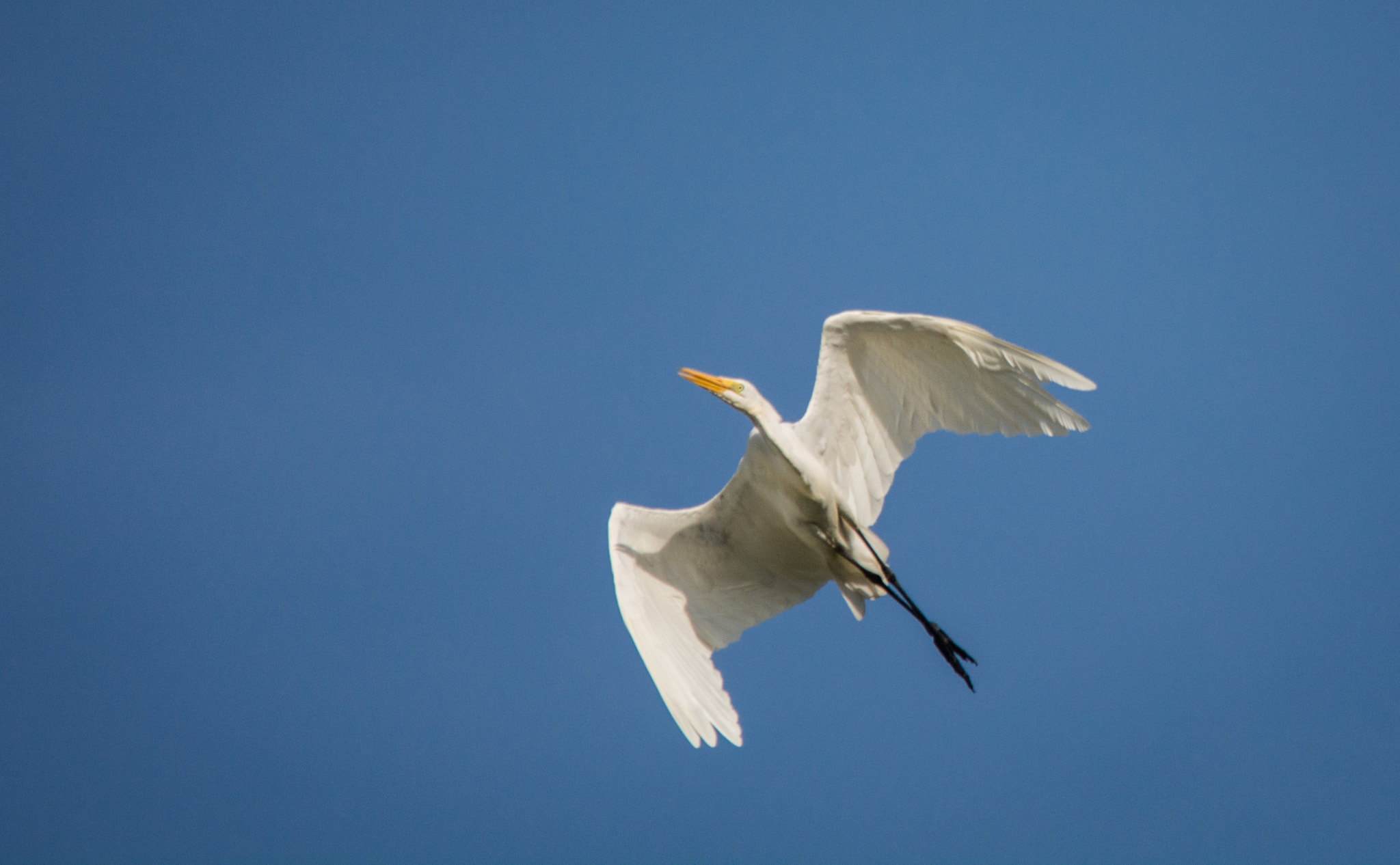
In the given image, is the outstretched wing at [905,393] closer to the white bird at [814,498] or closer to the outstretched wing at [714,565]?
the white bird at [814,498]

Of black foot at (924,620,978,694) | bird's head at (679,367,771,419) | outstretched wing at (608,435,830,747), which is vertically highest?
bird's head at (679,367,771,419)

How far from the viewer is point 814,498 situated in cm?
797

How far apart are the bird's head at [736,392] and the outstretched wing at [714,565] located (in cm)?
21

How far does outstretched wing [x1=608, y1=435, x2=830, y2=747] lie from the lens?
26.9 feet

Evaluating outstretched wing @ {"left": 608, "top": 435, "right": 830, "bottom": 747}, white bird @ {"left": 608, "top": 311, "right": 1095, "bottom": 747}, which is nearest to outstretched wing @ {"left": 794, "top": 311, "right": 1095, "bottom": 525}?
white bird @ {"left": 608, "top": 311, "right": 1095, "bottom": 747}

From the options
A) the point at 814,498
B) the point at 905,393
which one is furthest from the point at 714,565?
the point at 905,393

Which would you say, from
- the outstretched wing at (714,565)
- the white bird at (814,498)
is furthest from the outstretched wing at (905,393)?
the outstretched wing at (714,565)

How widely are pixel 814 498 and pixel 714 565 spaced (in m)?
1.10

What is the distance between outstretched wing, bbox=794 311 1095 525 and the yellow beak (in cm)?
51

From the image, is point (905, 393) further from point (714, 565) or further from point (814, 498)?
point (714, 565)

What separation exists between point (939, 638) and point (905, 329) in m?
2.34

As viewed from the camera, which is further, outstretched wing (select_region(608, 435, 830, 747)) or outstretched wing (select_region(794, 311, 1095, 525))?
outstretched wing (select_region(608, 435, 830, 747))

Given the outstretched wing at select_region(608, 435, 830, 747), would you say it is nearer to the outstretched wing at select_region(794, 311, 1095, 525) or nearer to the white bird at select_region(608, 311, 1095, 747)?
the white bird at select_region(608, 311, 1095, 747)

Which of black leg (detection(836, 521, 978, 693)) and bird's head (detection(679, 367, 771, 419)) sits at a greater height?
bird's head (detection(679, 367, 771, 419))
